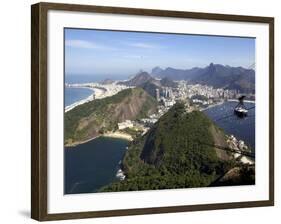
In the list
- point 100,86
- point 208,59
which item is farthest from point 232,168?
point 100,86

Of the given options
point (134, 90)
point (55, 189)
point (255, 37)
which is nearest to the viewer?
point (55, 189)

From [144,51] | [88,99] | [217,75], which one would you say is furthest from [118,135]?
[217,75]

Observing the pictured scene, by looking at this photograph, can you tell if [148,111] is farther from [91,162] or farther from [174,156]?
[91,162]

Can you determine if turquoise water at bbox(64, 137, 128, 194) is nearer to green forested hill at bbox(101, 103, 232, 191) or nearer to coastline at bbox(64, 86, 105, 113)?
green forested hill at bbox(101, 103, 232, 191)

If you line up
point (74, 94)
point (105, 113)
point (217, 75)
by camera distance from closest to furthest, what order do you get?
1. point (74, 94)
2. point (105, 113)
3. point (217, 75)

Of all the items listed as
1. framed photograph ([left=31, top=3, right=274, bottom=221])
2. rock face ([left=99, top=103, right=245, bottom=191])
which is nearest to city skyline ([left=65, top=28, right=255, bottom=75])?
framed photograph ([left=31, top=3, right=274, bottom=221])

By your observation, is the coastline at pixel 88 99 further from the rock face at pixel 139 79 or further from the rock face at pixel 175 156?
the rock face at pixel 175 156

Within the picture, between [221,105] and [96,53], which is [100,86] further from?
[221,105]
